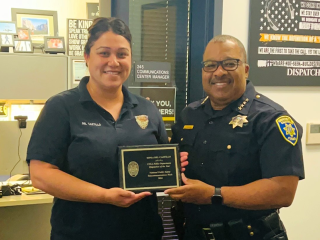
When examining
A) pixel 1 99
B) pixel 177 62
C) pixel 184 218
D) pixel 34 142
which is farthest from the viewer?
pixel 1 99

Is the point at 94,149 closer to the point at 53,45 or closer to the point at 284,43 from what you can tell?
the point at 284,43

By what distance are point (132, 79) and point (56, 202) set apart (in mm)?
883

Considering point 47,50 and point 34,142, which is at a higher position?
point 47,50

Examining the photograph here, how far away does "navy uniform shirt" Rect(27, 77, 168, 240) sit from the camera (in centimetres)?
139

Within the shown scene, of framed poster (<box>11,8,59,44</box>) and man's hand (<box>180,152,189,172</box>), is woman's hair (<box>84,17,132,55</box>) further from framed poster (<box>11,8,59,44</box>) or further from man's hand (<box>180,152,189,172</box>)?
framed poster (<box>11,8,59,44</box>)

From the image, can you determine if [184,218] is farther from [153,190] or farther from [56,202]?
[56,202]

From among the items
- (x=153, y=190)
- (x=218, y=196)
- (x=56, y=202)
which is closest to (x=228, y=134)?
(x=218, y=196)

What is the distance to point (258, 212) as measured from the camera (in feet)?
4.91

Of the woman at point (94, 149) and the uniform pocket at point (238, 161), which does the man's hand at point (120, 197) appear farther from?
the uniform pocket at point (238, 161)

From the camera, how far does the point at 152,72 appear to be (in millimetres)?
2090

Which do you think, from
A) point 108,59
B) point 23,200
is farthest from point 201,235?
point 23,200

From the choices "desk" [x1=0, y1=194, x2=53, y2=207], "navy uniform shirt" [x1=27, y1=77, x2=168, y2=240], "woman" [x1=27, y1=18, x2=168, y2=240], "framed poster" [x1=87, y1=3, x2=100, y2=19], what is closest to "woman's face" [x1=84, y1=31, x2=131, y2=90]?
"woman" [x1=27, y1=18, x2=168, y2=240]

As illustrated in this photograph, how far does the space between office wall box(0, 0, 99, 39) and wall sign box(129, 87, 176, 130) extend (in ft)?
12.6

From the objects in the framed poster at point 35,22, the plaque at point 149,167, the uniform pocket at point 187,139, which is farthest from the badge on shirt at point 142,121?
the framed poster at point 35,22
